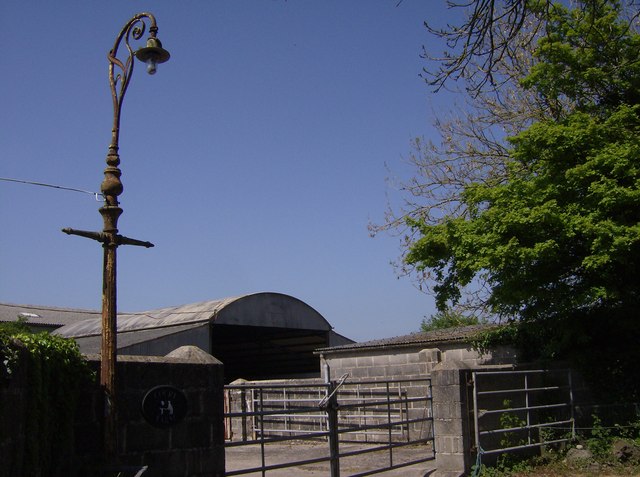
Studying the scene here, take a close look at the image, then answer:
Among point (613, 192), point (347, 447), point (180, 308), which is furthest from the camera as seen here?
point (180, 308)

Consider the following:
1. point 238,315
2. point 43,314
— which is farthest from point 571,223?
point 43,314

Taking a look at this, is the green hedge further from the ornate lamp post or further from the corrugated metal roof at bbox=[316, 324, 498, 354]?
the corrugated metal roof at bbox=[316, 324, 498, 354]

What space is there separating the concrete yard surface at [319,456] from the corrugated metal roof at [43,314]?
20.1 metres

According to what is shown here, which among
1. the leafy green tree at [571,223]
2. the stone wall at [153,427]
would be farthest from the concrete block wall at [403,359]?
the stone wall at [153,427]

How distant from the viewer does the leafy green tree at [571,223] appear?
11.5 meters

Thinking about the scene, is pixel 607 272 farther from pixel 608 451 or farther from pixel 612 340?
pixel 608 451

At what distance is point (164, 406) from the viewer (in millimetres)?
6969

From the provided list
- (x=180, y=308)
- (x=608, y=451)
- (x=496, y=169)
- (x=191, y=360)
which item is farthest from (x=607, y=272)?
(x=180, y=308)

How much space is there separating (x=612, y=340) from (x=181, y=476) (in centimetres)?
948

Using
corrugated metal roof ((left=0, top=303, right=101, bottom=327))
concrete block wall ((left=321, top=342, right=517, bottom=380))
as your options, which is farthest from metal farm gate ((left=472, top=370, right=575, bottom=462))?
corrugated metal roof ((left=0, top=303, right=101, bottom=327))

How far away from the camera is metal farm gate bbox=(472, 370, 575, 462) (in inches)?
442

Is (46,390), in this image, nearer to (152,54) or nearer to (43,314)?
(152,54)

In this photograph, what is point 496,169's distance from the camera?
18.0 m

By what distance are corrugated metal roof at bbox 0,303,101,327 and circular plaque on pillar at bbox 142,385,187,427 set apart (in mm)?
27567
